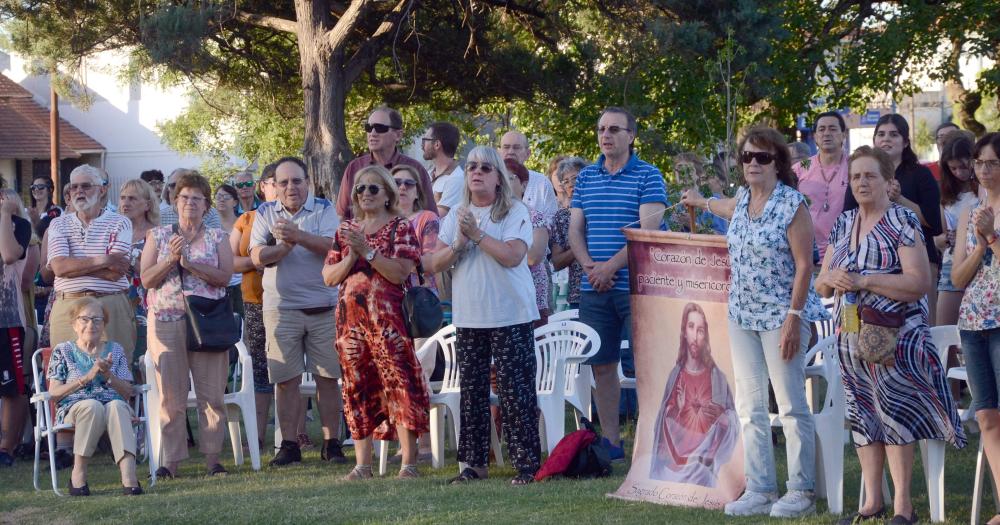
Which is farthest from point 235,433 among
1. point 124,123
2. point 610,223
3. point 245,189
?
point 124,123

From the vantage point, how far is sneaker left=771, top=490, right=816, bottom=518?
5969mm

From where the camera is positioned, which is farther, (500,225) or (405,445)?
(405,445)

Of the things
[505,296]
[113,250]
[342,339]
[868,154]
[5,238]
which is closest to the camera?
[868,154]

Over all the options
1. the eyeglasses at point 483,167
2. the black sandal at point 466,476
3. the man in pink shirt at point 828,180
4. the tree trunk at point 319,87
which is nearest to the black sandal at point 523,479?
the black sandal at point 466,476

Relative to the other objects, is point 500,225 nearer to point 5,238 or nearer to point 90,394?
point 90,394

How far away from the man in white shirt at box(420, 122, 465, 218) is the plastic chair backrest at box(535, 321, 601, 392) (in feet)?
3.87

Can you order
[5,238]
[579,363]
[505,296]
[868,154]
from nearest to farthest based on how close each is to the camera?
[868,154] → [505,296] → [579,363] → [5,238]

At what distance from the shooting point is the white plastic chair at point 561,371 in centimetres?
796

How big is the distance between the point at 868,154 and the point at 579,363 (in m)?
2.89

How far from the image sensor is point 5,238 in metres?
9.36

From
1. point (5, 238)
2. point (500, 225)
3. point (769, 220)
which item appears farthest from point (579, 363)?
point (5, 238)

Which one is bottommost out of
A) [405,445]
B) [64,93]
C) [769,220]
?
[405,445]

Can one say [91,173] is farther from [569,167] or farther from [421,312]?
[569,167]

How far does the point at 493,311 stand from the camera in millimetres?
7176
